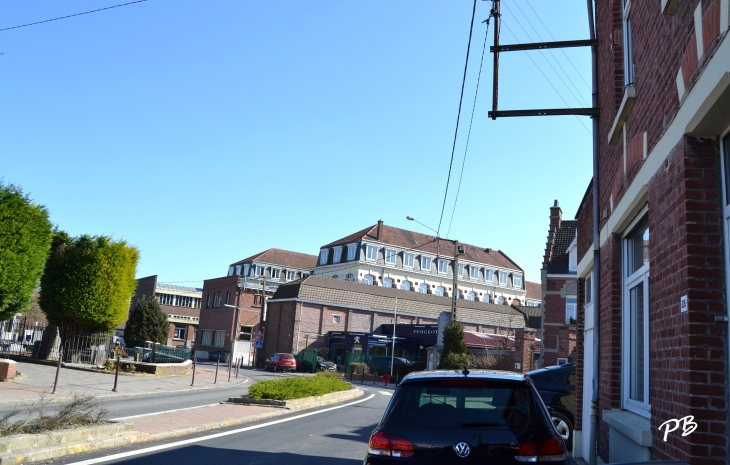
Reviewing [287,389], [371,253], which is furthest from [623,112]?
[371,253]

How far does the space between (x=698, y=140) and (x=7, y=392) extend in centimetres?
1601

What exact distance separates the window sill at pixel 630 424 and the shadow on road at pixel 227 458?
11.6 ft

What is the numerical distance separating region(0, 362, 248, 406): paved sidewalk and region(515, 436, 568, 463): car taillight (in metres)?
12.6

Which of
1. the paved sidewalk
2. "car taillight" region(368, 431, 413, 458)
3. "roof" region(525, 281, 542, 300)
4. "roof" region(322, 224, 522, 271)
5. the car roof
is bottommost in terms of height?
the paved sidewalk

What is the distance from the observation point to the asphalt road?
8352mm

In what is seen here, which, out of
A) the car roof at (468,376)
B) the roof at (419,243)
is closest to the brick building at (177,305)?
the roof at (419,243)

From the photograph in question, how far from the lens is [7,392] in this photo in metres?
15.5

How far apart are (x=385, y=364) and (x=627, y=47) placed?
40.7 meters

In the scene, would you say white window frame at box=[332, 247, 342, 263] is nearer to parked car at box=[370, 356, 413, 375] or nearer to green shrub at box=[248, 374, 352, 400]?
parked car at box=[370, 356, 413, 375]

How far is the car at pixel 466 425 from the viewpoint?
4617 mm

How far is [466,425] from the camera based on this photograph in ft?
15.7

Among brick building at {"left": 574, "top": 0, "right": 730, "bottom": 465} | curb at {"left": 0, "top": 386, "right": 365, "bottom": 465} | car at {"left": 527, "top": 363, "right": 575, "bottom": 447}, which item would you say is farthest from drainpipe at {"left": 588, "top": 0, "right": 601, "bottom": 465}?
curb at {"left": 0, "top": 386, "right": 365, "bottom": 465}

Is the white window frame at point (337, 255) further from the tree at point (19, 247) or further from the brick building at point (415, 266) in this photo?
the tree at point (19, 247)

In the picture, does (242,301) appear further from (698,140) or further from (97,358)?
(698,140)
